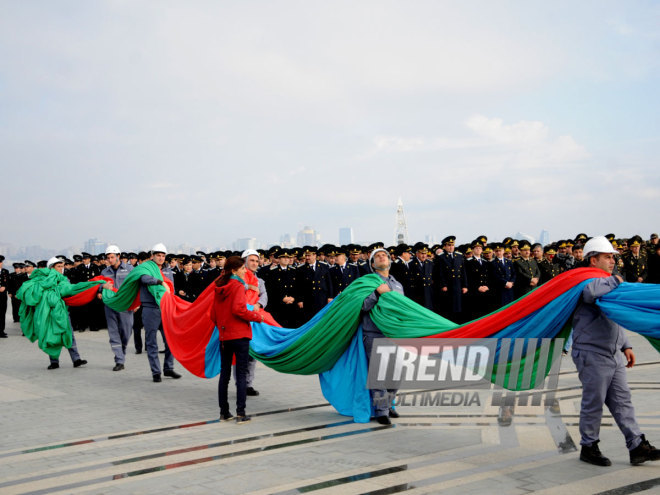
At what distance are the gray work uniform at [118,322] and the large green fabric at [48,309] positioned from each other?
52cm

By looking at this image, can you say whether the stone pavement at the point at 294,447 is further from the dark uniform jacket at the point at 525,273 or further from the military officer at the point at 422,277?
the military officer at the point at 422,277

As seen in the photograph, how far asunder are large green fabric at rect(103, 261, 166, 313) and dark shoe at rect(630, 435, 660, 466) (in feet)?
25.8

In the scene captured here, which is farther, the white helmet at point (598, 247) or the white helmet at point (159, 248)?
the white helmet at point (159, 248)

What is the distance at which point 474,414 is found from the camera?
7863 millimetres

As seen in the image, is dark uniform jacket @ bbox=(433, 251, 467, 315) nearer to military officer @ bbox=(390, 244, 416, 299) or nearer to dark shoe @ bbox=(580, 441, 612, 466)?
military officer @ bbox=(390, 244, 416, 299)

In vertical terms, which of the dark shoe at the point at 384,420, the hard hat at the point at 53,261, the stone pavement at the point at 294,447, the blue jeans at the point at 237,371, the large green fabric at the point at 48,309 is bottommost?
the stone pavement at the point at 294,447

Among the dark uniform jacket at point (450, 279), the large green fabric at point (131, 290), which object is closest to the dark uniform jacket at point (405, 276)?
the dark uniform jacket at point (450, 279)

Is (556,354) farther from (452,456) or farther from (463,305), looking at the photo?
(463,305)

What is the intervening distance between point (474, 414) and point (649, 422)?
1843mm

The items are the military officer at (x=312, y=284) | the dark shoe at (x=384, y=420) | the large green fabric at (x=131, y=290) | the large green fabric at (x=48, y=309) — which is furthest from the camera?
the military officer at (x=312, y=284)

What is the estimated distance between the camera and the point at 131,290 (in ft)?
39.4

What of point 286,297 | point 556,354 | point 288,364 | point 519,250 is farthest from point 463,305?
point 556,354

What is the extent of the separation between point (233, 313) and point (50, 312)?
6265 millimetres

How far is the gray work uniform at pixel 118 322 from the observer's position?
41.5 ft
